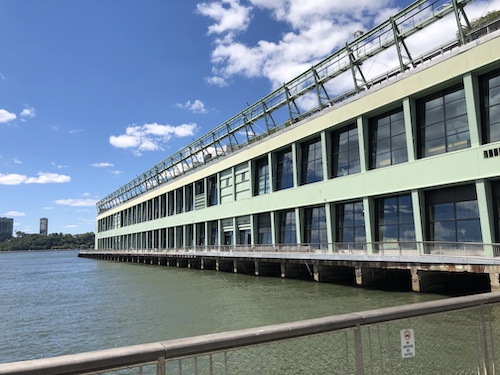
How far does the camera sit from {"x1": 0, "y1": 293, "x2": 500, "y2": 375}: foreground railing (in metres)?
3.02

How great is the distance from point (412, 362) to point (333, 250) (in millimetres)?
23577

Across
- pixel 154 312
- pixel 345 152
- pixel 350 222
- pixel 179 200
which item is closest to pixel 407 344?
pixel 154 312

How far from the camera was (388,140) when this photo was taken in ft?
88.5

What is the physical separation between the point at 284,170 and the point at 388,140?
12602 mm

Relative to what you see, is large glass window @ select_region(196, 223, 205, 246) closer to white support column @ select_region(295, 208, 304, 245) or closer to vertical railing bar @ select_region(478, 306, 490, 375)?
white support column @ select_region(295, 208, 304, 245)

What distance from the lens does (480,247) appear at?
1892cm

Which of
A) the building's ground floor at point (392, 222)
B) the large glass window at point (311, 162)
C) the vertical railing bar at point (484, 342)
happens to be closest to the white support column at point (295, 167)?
the large glass window at point (311, 162)

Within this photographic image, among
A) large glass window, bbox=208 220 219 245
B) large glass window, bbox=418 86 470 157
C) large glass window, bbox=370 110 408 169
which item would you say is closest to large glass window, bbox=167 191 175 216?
large glass window, bbox=208 220 219 245

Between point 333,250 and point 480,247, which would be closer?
point 480,247

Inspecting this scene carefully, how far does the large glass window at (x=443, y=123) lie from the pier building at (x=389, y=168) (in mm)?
61

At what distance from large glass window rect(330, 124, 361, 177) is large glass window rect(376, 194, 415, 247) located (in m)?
3.66

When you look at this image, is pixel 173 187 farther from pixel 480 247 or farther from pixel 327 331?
pixel 327 331

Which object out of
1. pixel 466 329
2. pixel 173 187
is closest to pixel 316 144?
pixel 466 329

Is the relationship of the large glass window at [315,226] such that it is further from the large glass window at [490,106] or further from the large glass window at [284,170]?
the large glass window at [490,106]
